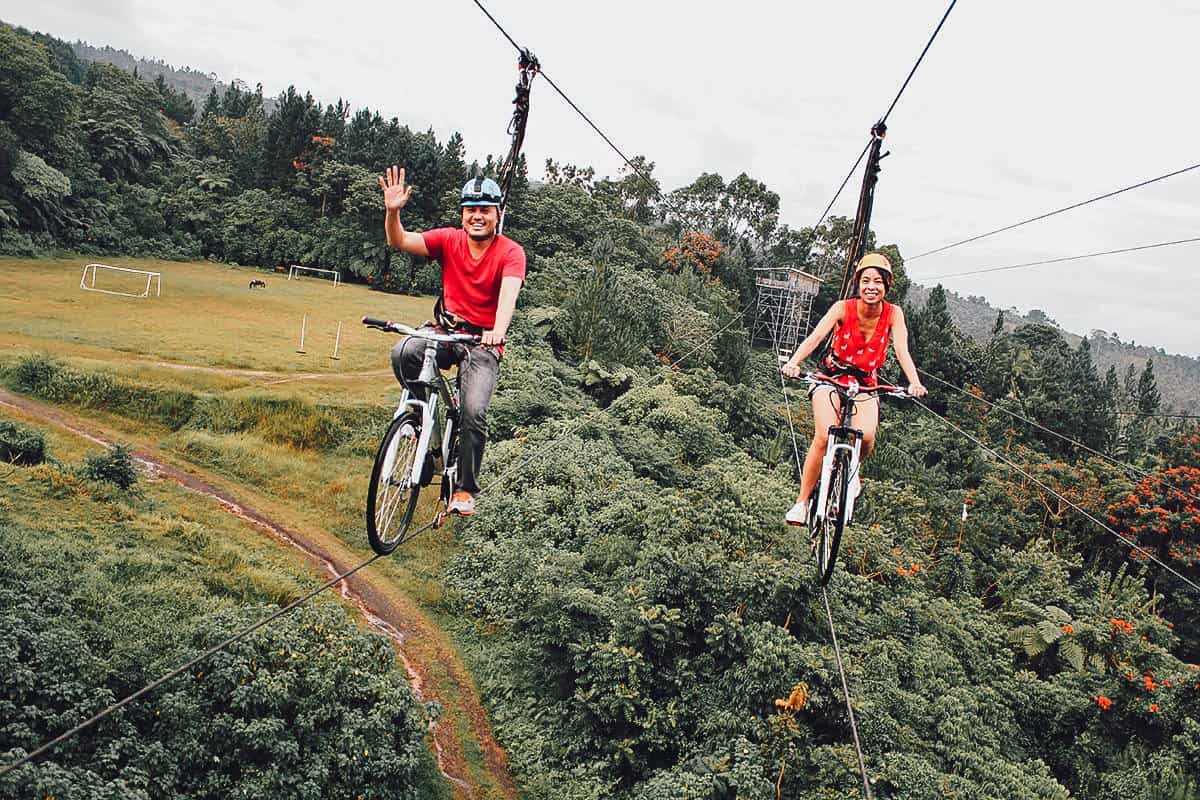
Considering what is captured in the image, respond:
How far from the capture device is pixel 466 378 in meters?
5.74

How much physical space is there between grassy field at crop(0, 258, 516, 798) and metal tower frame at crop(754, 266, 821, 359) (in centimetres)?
3633

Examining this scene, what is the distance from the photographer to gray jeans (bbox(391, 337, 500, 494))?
5691mm

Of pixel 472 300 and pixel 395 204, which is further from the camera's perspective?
pixel 472 300

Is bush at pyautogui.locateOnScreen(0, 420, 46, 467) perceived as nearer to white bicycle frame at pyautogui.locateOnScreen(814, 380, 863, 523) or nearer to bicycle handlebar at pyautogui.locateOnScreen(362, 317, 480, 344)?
bicycle handlebar at pyautogui.locateOnScreen(362, 317, 480, 344)

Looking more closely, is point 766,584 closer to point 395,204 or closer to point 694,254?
point 395,204

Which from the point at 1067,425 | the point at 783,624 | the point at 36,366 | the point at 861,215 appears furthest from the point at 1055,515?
the point at 36,366

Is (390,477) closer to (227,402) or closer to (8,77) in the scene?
(227,402)

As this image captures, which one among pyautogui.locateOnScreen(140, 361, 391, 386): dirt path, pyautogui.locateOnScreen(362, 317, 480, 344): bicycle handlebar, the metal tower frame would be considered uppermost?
the metal tower frame

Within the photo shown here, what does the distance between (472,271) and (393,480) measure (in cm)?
178

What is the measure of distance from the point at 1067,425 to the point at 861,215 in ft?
92.4

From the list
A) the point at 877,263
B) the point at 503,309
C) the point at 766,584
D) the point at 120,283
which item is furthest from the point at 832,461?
the point at 120,283

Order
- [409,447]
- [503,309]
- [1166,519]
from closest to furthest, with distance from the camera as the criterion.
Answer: [503,309] < [409,447] < [1166,519]

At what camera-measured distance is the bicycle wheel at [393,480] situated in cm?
545

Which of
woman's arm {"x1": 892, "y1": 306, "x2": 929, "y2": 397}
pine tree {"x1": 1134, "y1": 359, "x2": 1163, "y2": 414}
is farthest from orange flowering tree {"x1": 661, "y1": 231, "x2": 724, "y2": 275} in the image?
woman's arm {"x1": 892, "y1": 306, "x2": 929, "y2": 397}
